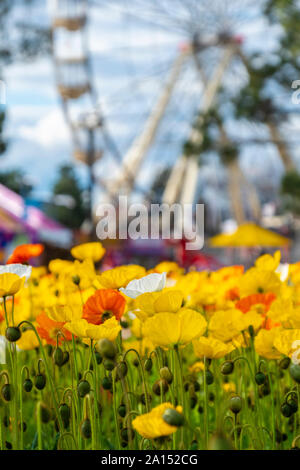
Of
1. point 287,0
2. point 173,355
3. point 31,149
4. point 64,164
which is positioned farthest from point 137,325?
point 31,149

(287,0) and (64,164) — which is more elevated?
(64,164)

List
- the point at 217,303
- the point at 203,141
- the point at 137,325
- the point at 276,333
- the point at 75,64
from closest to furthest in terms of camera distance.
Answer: the point at 276,333, the point at 137,325, the point at 217,303, the point at 203,141, the point at 75,64

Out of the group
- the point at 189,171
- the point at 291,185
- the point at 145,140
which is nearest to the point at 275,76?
the point at 291,185

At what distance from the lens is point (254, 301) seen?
0.78 metres

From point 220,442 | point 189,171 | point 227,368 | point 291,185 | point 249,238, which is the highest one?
point 189,171

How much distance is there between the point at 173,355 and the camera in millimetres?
642

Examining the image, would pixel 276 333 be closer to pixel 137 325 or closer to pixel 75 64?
pixel 137 325

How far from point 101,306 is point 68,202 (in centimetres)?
2721

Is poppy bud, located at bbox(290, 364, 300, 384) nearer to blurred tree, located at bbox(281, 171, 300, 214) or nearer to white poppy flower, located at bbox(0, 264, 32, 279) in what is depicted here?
white poppy flower, located at bbox(0, 264, 32, 279)

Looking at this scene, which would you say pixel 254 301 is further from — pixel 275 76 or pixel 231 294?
pixel 275 76

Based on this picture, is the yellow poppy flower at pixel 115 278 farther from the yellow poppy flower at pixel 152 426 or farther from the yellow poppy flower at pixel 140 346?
the yellow poppy flower at pixel 152 426

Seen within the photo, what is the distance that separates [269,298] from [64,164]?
3092cm

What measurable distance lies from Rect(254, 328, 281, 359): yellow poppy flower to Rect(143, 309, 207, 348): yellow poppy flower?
0.11 metres

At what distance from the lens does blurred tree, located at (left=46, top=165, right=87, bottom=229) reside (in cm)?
2528
